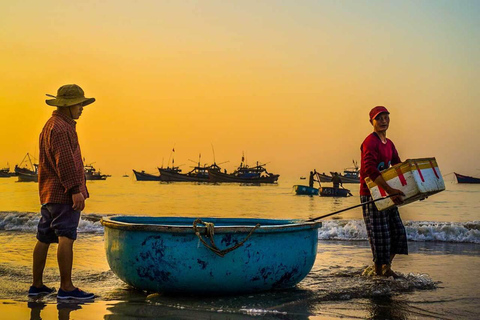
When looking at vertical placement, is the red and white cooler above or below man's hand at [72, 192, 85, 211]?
above

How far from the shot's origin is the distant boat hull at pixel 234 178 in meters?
95.0

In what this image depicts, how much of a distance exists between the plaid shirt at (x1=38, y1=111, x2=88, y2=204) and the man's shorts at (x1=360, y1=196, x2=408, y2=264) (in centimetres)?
275

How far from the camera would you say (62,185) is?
4.25 metres

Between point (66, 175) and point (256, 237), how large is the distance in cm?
160

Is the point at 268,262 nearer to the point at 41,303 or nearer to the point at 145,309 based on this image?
the point at 145,309

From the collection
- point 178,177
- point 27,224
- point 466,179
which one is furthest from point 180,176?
point 27,224

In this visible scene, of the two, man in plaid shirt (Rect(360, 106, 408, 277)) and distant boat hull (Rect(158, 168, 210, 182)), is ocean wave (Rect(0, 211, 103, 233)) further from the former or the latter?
distant boat hull (Rect(158, 168, 210, 182))

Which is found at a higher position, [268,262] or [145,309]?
[268,262]

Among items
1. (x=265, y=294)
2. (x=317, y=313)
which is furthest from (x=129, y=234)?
(x=317, y=313)

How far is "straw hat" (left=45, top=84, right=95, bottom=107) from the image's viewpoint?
439 centimetres

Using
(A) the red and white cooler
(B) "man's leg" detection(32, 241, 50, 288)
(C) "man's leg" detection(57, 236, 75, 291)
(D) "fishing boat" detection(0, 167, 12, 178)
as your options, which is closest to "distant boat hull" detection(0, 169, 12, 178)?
(D) "fishing boat" detection(0, 167, 12, 178)

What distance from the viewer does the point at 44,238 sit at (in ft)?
14.4

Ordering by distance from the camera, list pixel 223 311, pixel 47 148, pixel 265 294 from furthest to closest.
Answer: pixel 265 294 → pixel 47 148 → pixel 223 311

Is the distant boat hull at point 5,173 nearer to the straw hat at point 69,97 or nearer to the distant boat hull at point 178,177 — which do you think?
the distant boat hull at point 178,177
